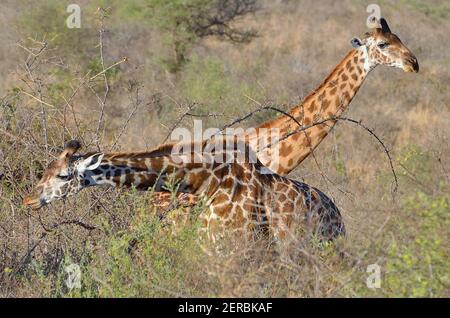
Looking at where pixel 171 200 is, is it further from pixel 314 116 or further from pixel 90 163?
pixel 314 116

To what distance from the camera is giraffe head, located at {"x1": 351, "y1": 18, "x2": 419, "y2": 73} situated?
934 cm

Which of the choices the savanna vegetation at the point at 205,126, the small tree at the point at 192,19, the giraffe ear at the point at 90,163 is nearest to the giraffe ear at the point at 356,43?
the savanna vegetation at the point at 205,126

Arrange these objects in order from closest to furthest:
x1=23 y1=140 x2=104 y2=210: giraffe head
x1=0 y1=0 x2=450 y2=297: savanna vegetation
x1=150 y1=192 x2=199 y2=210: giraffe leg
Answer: x1=0 y1=0 x2=450 y2=297: savanna vegetation
x1=23 y1=140 x2=104 y2=210: giraffe head
x1=150 y1=192 x2=199 y2=210: giraffe leg

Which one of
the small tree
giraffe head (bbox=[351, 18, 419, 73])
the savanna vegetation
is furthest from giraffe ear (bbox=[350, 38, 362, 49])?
the small tree

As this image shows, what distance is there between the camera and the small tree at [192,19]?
61.9 ft

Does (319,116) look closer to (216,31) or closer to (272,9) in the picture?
(216,31)

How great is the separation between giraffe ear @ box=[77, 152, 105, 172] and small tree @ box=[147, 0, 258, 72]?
1192 centimetres

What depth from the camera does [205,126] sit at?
507 inches

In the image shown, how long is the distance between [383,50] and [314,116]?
0.98 meters

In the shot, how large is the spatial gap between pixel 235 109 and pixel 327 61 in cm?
832

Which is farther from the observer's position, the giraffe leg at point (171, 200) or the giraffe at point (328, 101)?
the giraffe at point (328, 101)

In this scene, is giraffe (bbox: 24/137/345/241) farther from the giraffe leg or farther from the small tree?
the small tree

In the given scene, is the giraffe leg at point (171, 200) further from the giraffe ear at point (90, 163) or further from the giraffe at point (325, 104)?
the giraffe at point (325, 104)

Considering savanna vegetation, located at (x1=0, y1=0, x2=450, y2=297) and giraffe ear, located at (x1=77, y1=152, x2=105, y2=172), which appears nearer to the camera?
savanna vegetation, located at (x1=0, y1=0, x2=450, y2=297)
